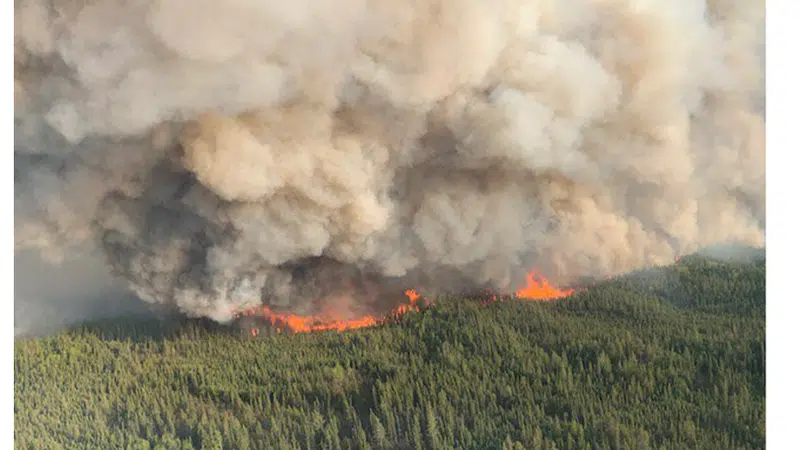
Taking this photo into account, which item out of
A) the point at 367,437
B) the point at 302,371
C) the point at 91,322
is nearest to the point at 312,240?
the point at 302,371

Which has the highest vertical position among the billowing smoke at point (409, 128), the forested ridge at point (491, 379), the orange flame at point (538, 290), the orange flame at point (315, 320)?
the billowing smoke at point (409, 128)

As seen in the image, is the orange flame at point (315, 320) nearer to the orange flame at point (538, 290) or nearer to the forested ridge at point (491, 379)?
the forested ridge at point (491, 379)

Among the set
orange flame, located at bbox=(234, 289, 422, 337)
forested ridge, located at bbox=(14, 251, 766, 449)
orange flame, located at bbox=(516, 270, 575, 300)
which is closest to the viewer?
forested ridge, located at bbox=(14, 251, 766, 449)

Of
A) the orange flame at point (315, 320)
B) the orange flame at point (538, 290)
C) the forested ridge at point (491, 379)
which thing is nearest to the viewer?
the forested ridge at point (491, 379)

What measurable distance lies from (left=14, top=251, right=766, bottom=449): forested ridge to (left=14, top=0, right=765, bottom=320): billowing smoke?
0.16 metres

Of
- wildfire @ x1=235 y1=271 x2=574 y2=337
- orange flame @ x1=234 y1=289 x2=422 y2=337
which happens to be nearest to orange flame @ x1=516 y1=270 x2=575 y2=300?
wildfire @ x1=235 y1=271 x2=574 y2=337

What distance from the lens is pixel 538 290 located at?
11.8 ft

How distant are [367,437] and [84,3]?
7.47 feet

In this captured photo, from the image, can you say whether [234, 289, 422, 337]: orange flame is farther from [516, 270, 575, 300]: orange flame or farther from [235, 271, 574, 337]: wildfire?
[516, 270, 575, 300]: orange flame

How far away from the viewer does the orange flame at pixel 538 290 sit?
3568 mm

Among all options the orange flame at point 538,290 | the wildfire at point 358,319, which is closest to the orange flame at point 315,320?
the wildfire at point 358,319

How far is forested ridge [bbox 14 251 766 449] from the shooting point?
3361 mm

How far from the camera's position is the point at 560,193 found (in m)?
3.55

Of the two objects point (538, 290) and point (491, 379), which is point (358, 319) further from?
point (538, 290)
